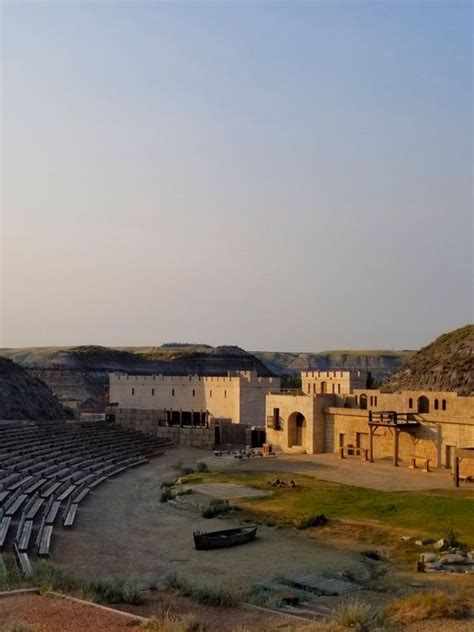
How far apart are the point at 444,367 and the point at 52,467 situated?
47.8 m

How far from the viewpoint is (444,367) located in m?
71.9

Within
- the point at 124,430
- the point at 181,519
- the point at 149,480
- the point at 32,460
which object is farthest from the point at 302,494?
the point at 124,430

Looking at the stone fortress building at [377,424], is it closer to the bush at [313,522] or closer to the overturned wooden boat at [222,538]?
the bush at [313,522]

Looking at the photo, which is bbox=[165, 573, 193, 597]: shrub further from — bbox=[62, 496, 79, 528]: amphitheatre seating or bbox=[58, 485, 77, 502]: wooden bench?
bbox=[58, 485, 77, 502]: wooden bench

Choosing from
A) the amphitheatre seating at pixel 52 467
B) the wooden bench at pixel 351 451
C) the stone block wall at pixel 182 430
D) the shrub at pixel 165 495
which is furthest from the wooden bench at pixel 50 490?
the stone block wall at pixel 182 430

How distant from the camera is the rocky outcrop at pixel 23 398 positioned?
56875 mm

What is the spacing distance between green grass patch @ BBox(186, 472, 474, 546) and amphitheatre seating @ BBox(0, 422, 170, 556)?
753 centimetres

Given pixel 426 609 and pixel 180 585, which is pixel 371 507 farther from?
pixel 426 609

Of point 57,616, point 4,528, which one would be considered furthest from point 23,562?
point 57,616

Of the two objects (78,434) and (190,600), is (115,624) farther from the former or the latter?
(78,434)

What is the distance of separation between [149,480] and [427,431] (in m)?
14.4

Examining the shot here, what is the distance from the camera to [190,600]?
578 inches

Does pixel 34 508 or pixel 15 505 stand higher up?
pixel 15 505

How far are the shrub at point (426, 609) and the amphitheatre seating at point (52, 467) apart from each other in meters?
9.01
